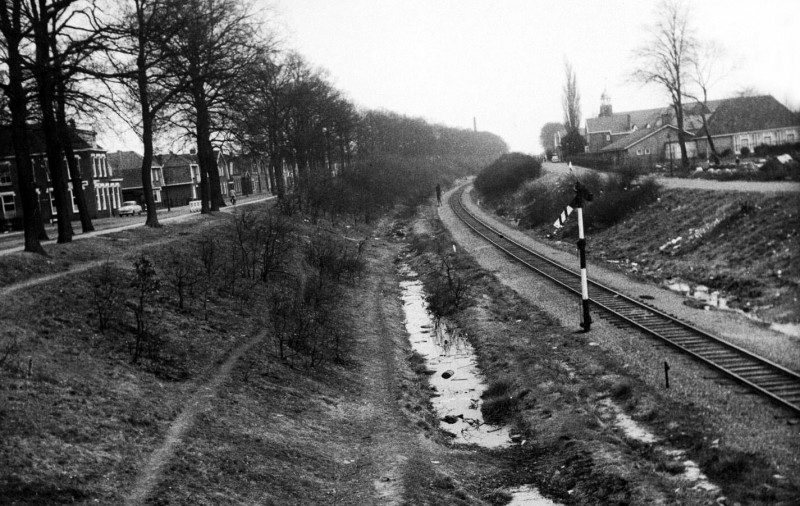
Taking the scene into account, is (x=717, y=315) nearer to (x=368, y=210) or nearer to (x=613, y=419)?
(x=613, y=419)

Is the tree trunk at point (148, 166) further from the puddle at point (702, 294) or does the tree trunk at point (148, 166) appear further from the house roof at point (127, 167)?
the house roof at point (127, 167)

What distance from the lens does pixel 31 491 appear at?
317 inches

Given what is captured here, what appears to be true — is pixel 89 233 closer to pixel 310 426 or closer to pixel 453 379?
pixel 453 379

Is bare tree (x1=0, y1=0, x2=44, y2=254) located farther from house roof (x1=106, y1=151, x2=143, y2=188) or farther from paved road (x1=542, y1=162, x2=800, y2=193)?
house roof (x1=106, y1=151, x2=143, y2=188)

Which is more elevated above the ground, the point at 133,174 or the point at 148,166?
the point at 133,174

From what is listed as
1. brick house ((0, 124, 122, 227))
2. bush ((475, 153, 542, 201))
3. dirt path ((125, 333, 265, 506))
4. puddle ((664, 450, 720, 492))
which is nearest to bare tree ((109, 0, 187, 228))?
dirt path ((125, 333, 265, 506))

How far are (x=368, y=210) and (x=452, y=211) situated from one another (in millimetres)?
7959

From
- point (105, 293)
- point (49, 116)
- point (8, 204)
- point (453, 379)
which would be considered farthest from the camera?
point (8, 204)

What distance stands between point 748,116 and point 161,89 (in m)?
48.9

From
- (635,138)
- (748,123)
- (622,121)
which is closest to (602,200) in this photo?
(748,123)

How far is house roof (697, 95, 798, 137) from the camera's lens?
57688 mm

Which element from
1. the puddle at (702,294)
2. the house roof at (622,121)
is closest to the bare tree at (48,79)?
the puddle at (702,294)

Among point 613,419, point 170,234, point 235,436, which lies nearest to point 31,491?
point 235,436

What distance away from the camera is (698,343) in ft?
50.3
